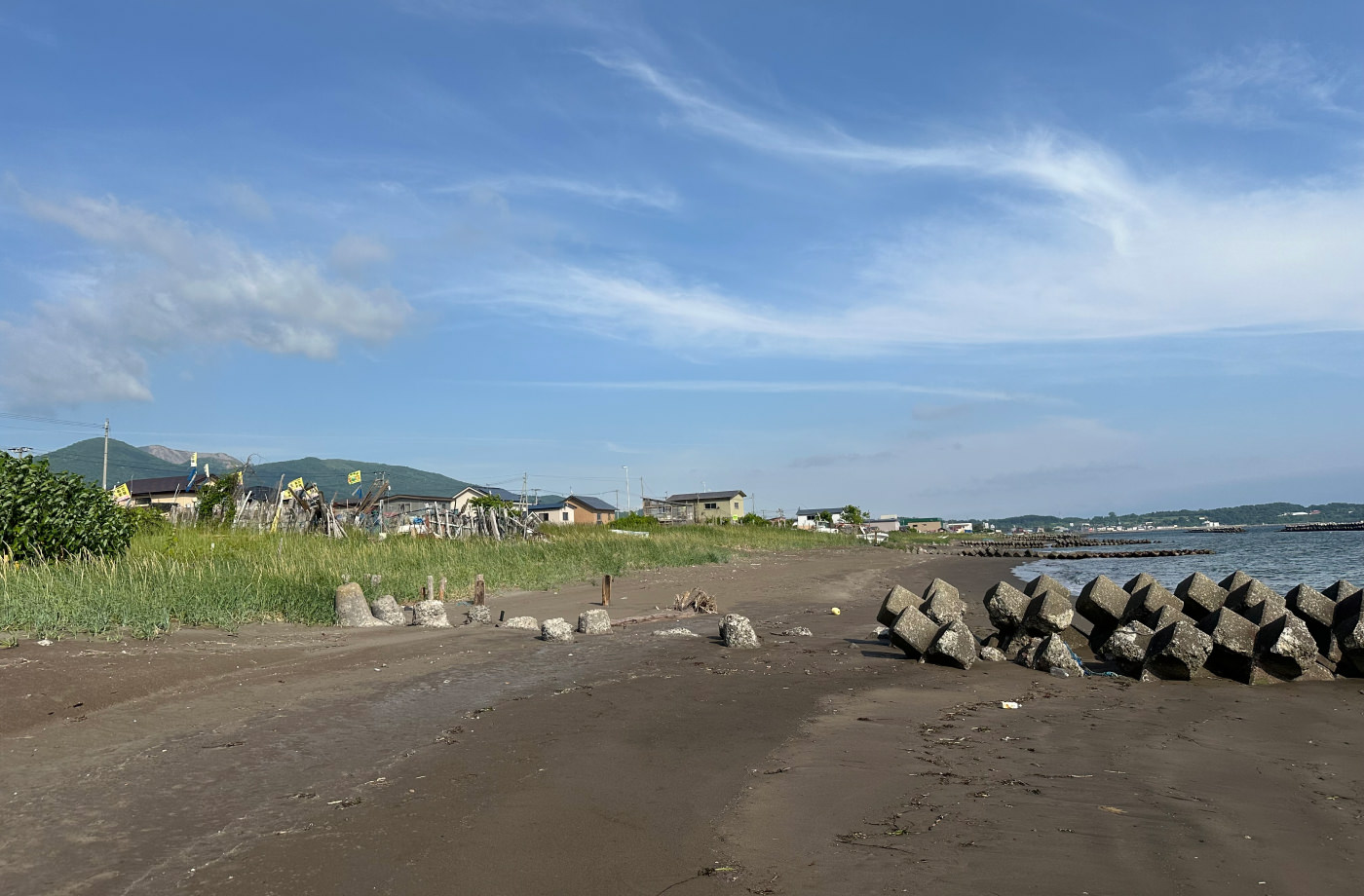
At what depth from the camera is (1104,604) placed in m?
13.4

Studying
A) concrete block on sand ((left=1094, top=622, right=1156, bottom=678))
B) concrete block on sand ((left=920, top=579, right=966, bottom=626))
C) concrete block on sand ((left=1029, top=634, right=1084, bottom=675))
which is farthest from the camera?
concrete block on sand ((left=920, top=579, right=966, bottom=626))

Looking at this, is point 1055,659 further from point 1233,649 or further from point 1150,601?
point 1150,601

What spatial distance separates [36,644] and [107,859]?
601cm

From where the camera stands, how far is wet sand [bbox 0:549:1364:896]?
175 inches

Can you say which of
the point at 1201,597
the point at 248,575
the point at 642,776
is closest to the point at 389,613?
the point at 248,575

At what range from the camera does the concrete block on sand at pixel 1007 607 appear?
12.9 meters

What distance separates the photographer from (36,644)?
9.17 metres

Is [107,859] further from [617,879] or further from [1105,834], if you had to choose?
[1105,834]

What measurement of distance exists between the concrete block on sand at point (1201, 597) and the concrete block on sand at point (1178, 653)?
130 inches

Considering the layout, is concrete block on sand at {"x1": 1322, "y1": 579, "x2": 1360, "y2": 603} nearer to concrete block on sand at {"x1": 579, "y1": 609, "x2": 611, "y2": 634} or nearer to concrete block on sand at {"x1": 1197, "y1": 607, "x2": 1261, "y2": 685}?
concrete block on sand at {"x1": 1197, "y1": 607, "x2": 1261, "y2": 685}

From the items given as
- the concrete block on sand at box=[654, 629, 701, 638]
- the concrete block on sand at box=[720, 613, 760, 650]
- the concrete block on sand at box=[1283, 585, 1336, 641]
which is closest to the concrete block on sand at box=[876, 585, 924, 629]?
the concrete block on sand at box=[720, 613, 760, 650]

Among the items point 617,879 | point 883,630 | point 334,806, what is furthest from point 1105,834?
point 883,630

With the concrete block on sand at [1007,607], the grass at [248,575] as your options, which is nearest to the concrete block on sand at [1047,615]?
the concrete block on sand at [1007,607]

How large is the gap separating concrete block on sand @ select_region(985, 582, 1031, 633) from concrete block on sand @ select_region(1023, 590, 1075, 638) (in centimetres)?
11
